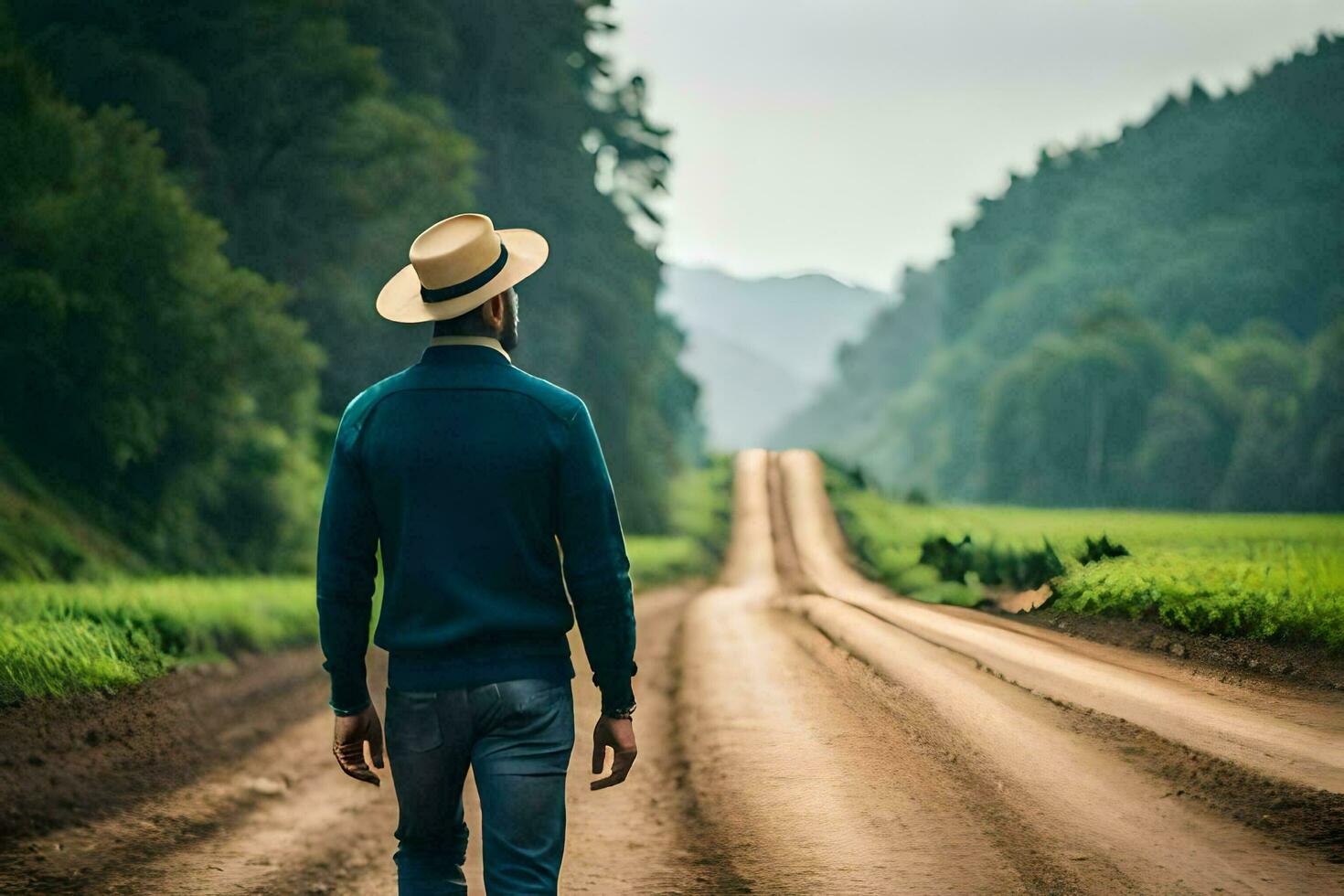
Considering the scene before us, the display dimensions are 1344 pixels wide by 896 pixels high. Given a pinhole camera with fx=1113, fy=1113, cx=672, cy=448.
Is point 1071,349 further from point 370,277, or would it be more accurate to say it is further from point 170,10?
point 170,10

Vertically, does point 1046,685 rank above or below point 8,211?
below

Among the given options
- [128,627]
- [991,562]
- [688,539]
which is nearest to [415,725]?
[991,562]

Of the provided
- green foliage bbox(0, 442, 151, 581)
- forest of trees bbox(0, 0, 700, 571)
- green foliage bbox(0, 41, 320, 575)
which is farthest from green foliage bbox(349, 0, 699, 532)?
green foliage bbox(0, 442, 151, 581)

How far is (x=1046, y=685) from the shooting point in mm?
3926

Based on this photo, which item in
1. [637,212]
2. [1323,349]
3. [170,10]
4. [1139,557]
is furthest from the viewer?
[637,212]

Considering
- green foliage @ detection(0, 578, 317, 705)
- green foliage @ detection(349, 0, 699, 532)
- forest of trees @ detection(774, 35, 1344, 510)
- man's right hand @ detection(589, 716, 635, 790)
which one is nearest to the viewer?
Result: man's right hand @ detection(589, 716, 635, 790)

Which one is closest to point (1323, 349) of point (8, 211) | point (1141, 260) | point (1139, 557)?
point (1139, 557)

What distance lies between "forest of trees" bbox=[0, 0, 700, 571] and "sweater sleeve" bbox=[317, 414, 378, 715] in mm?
8739

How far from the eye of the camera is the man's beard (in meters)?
3.61

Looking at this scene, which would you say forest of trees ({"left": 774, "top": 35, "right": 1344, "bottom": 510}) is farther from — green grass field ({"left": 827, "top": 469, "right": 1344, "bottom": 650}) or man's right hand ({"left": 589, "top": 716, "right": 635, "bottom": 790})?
man's right hand ({"left": 589, "top": 716, "right": 635, "bottom": 790})

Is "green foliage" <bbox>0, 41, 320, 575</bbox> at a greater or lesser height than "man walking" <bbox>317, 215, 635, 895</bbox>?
greater

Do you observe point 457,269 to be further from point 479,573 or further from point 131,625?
point 131,625

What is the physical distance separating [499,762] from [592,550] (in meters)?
0.67

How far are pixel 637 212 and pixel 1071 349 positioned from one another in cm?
2157
